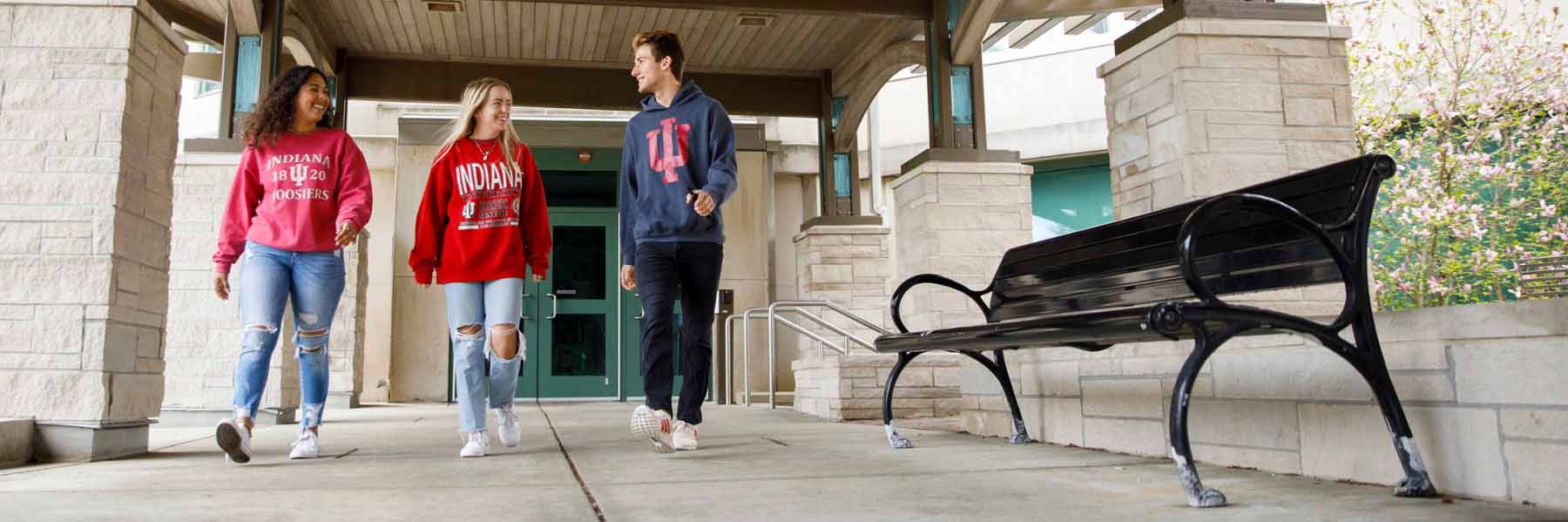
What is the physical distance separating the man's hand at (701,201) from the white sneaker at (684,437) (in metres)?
0.78

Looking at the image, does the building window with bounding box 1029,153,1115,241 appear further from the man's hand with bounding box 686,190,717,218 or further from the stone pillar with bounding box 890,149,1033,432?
the man's hand with bounding box 686,190,717,218

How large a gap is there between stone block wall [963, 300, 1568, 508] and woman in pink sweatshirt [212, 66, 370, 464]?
8.52ft

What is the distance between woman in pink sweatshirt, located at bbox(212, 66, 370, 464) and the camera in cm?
332

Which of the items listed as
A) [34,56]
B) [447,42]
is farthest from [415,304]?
[34,56]

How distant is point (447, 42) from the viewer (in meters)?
9.05

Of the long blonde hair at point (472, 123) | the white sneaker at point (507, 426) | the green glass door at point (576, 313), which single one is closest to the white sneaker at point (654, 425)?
the white sneaker at point (507, 426)

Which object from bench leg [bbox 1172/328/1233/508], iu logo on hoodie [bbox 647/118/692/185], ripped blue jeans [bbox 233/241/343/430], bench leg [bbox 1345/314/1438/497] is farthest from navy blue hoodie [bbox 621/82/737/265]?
bench leg [bbox 1345/314/1438/497]

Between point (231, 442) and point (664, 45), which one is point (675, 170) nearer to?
point (664, 45)

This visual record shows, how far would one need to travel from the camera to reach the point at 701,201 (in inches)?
138

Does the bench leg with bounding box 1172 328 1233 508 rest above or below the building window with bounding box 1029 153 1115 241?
below

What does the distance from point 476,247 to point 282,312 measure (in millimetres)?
656

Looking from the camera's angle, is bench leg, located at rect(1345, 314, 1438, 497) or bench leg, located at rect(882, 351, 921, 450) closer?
bench leg, located at rect(1345, 314, 1438, 497)

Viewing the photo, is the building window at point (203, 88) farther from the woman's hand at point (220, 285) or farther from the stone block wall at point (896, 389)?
the woman's hand at point (220, 285)

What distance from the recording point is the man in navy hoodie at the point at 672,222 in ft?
11.7
